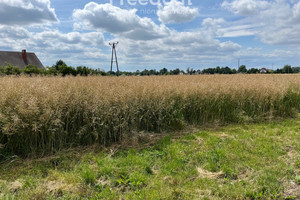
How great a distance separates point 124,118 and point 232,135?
307 centimetres

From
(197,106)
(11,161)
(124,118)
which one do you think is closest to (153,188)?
(124,118)

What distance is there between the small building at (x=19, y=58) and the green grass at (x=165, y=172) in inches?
1257

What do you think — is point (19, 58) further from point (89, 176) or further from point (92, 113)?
point (89, 176)

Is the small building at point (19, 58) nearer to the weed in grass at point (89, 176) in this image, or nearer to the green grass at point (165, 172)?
the green grass at point (165, 172)

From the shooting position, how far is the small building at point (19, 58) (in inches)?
1150

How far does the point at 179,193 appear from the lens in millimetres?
2912

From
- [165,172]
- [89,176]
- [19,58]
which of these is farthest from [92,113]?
→ [19,58]

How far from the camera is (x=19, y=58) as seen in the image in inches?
1213

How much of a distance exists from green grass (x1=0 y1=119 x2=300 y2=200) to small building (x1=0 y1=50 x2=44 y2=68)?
1257 inches

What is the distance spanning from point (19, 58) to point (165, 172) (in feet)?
115

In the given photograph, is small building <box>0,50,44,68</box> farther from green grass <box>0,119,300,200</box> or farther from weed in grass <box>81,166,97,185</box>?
weed in grass <box>81,166,97,185</box>

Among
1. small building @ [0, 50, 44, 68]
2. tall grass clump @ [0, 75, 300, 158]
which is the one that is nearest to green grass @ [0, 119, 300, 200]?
tall grass clump @ [0, 75, 300, 158]

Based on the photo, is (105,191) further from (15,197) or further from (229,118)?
(229,118)

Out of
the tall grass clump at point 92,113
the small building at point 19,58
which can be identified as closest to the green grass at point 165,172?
the tall grass clump at point 92,113
